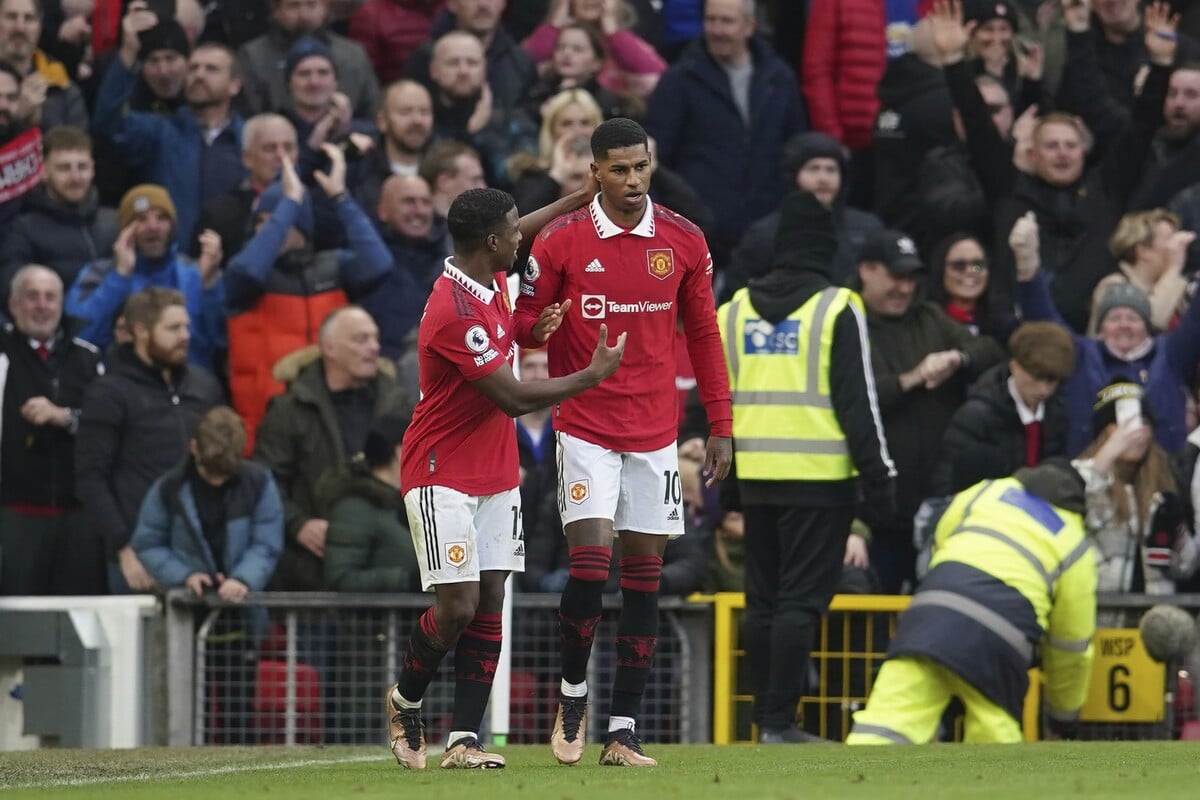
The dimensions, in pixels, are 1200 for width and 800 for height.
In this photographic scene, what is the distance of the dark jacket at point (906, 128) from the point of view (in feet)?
54.0

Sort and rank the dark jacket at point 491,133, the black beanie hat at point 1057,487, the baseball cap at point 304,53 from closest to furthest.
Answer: the black beanie hat at point 1057,487 → the baseball cap at point 304,53 → the dark jacket at point 491,133

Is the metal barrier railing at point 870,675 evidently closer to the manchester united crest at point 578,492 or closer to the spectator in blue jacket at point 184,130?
the manchester united crest at point 578,492

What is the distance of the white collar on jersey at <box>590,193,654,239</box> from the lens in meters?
9.52

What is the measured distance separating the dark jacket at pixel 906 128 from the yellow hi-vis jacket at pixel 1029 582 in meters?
4.69

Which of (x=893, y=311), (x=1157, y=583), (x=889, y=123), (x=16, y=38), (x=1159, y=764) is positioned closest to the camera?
(x=1159, y=764)

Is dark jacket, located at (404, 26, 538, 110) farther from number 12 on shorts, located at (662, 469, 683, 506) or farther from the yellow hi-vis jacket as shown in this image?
number 12 on shorts, located at (662, 469, 683, 506)

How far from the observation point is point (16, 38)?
15.4 meters

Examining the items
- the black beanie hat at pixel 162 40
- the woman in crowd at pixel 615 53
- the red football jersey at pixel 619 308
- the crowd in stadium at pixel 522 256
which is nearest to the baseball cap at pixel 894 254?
the crowd in stadium at pixel 522 256

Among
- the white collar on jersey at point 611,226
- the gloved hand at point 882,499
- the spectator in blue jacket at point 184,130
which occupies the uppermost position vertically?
the spectator in blue jacket at point 184,130

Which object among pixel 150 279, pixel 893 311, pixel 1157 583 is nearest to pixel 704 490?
pixel 893 311

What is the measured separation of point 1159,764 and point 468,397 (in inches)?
118

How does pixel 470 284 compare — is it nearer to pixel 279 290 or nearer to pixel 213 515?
pixel 213 515

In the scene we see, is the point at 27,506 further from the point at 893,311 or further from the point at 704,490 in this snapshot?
the point at 893,311

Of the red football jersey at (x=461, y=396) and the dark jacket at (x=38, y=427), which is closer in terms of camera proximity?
the red football jersey at (x=461, y=396)
